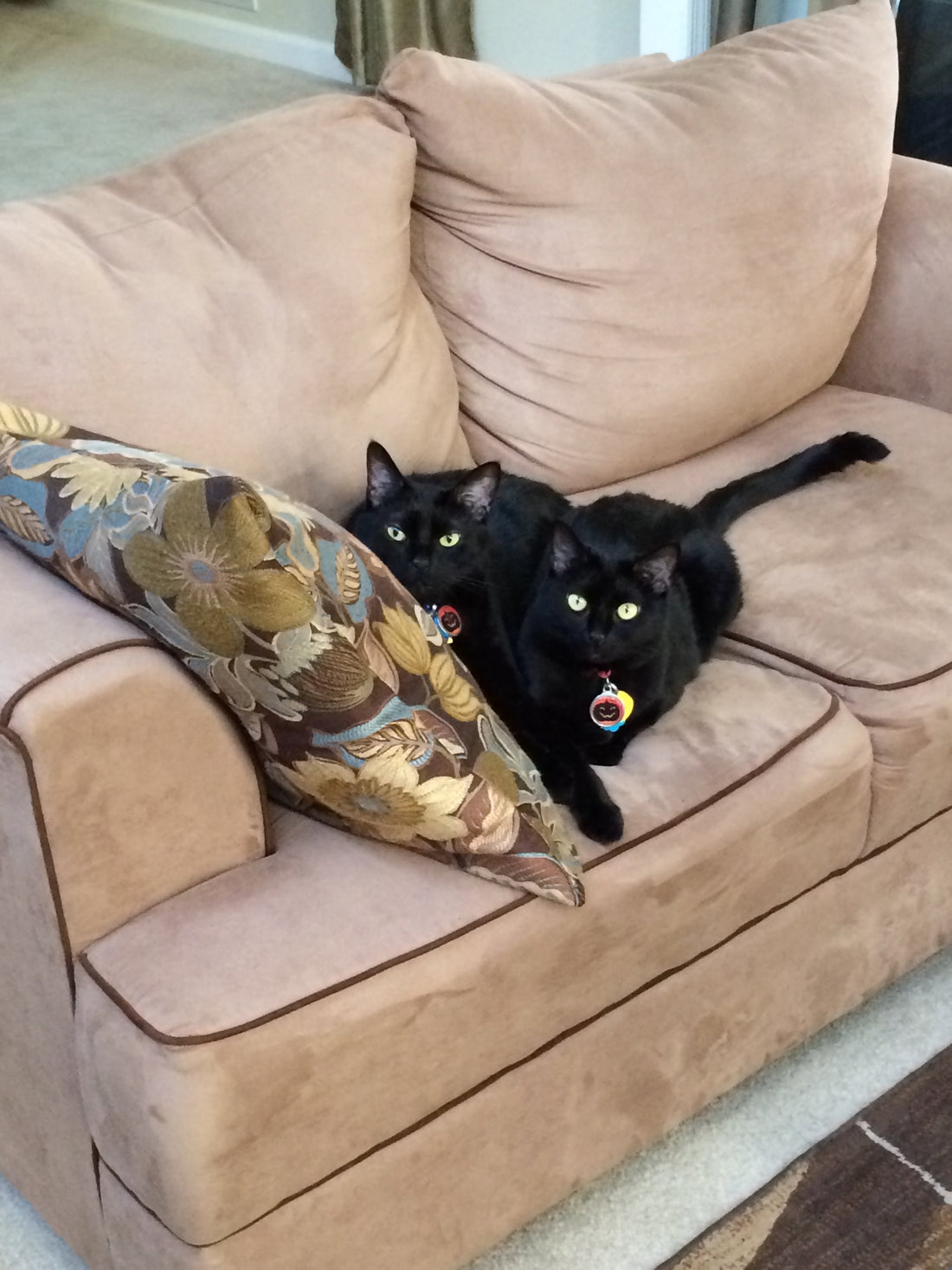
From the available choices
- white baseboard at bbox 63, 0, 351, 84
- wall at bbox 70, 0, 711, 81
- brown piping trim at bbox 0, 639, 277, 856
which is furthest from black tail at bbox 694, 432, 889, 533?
white baseboard at bbox 63, 0, 351, 84

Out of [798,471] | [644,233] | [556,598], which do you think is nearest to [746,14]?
[644,233]

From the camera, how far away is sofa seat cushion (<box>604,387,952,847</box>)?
1.48m

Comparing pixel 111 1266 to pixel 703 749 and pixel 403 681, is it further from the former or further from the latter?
pixel 703 749

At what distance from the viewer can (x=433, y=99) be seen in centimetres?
164

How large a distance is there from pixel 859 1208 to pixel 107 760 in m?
0.92

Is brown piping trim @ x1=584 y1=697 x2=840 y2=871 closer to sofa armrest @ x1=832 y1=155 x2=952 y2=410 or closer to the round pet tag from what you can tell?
the round pet tag

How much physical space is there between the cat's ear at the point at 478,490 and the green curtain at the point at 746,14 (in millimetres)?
2050

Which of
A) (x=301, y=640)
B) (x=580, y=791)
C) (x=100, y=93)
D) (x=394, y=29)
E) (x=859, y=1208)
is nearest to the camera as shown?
(x=301, y=640)

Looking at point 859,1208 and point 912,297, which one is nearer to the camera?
point 859,1208

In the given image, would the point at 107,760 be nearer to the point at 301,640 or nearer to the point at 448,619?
the point at 301,640

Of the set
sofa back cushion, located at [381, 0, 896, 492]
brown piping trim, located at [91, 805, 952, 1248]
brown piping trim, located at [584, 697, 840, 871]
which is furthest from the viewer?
sofa back cushion, located at [381, 0, 896, 492]

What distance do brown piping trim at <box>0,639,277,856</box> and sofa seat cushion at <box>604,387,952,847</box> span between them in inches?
26.6

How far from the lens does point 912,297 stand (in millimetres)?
2090

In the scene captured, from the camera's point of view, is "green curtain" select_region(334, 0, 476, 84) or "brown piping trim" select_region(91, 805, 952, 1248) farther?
"green curtain" select_region(334, 0, 476, 84)
